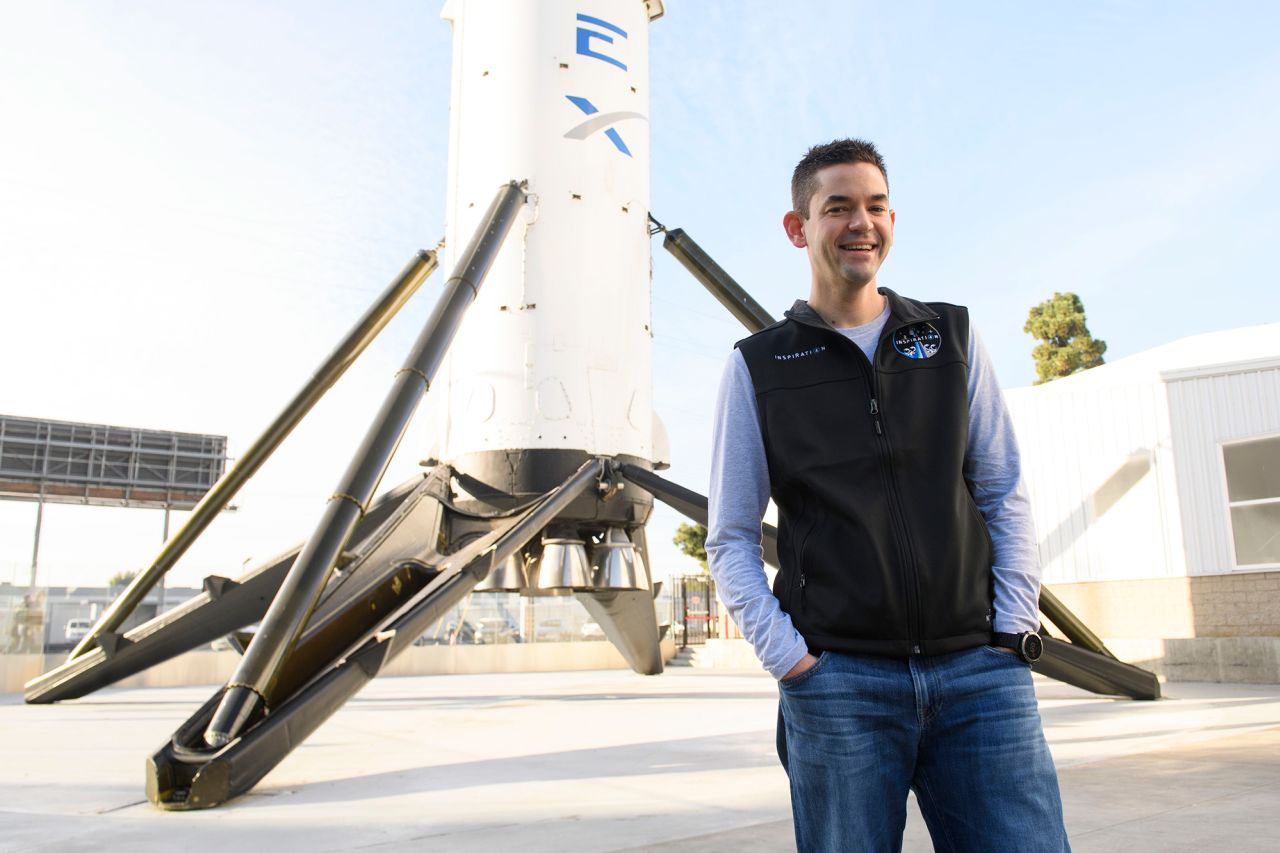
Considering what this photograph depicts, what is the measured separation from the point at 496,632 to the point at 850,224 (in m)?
18.5

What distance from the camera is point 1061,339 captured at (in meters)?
35.8

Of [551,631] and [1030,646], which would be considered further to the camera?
[551,631]

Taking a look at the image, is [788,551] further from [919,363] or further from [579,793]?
[579,793]

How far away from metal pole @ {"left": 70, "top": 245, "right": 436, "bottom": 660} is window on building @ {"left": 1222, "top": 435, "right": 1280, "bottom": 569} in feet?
35.4

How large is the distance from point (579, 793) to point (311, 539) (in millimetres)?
1957

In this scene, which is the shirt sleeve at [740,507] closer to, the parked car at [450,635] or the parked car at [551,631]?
the parked car at [450,635]

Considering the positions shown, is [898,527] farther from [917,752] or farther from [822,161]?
[822,161]

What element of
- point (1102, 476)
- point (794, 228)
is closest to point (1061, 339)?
point (1102, 476)

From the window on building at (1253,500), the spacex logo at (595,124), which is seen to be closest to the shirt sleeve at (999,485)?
the spacex logo at (595,124)

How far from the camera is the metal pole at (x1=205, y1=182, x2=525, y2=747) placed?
478cm

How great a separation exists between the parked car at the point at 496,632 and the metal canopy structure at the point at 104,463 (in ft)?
54.5

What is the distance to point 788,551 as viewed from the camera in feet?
6.46

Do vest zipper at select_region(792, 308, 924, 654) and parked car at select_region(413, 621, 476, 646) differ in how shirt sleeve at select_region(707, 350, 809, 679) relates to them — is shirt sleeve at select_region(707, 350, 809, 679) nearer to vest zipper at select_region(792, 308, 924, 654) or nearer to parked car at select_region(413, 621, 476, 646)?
vest zipper at select_region(792, 308, 924, 654)

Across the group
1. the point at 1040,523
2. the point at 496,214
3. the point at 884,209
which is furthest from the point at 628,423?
the point at 1040,523
